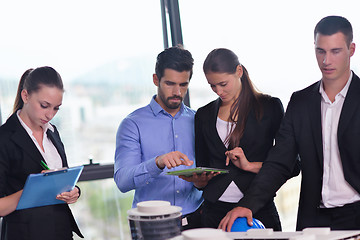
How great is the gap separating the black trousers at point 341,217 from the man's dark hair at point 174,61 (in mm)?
1084

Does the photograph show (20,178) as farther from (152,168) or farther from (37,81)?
(152,168)

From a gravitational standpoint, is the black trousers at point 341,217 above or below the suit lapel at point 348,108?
below

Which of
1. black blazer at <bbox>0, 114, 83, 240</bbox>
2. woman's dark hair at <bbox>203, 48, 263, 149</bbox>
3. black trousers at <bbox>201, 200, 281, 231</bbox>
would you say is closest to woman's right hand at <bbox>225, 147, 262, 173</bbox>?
woman's dark hair at <bbox>203, 48, 263, 149</bbox>

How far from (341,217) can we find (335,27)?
88 cm

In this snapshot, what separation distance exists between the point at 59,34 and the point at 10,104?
694 mm

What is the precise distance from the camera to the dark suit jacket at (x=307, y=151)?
2246 mm

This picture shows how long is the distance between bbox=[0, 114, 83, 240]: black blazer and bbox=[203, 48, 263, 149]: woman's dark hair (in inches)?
39.8

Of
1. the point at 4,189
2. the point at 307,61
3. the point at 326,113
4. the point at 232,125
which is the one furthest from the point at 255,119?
the point at 307,61

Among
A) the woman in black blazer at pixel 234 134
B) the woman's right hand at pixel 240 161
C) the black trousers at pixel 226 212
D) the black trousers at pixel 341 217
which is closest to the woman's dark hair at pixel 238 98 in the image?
the woman in black blazer at pixel 234 134

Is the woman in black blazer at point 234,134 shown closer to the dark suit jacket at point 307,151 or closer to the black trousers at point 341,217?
the dark suit jacket at point 307,151

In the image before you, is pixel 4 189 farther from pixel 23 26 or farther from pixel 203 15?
pixel 203 15

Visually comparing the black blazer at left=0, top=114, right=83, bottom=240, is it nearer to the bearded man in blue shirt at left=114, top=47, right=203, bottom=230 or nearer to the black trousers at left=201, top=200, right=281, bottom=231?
the bearded man in blue shirt at left=114, top=47, right=203, bottom=230

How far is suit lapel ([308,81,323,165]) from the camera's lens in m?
2.34

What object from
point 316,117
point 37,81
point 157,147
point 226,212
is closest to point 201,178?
point 226,212
